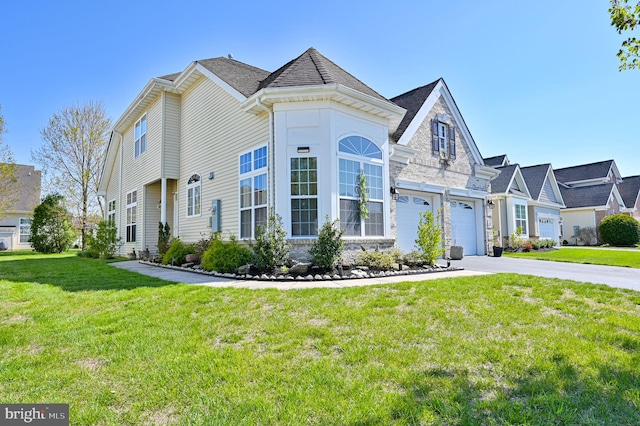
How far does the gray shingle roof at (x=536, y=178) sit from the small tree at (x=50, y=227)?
2916 cm

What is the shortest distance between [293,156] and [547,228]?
68.1ft

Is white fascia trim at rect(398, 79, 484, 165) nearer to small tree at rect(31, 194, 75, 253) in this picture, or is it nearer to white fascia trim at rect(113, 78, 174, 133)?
white fascia trim at rect(113, 78, 174, 133)

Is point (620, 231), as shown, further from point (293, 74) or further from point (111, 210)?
point (111, 210)

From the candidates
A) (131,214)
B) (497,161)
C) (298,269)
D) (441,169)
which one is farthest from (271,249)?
(497,161)

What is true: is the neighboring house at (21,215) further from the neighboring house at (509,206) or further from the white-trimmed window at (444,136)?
the neighboring house at (509,206)

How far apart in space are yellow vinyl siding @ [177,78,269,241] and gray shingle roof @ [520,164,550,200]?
19.3 m

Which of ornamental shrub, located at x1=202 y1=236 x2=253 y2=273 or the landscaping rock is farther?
ornamental shrub, located at x1=202 y1=236 x2=253 y2=273

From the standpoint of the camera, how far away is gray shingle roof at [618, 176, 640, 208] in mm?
30328

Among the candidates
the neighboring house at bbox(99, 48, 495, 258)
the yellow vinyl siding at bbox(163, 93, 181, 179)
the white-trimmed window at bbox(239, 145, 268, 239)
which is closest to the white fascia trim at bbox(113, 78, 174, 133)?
the neighboring house at bbox(99, 48, 495, 258)

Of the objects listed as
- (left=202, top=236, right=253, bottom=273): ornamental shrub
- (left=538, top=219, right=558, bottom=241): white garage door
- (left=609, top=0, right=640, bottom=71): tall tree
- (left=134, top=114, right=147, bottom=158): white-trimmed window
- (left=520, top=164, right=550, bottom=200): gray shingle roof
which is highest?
(left=134, top=114, right=147, bottom=158): white-trimmed window

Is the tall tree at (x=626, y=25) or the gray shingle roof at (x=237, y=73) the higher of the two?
the gray shingle roof at (x=237, y=73)

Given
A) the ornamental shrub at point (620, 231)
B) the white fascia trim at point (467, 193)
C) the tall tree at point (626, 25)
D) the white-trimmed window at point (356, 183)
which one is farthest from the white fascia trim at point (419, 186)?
the ornamental shrub at point (620, 231)

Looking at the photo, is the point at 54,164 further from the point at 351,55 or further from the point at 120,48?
the point at 351,55

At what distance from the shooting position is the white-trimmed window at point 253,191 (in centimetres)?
970
